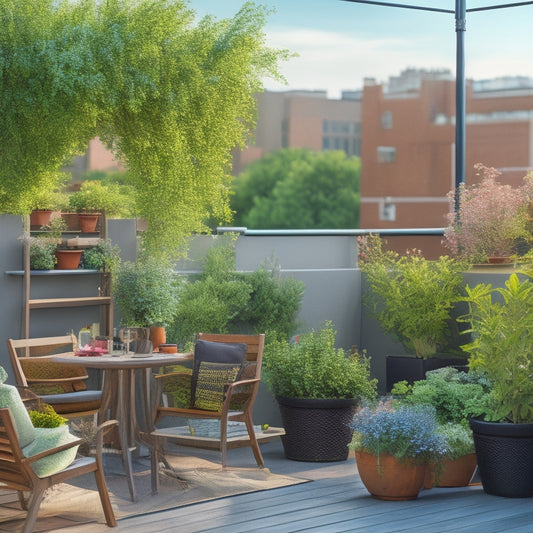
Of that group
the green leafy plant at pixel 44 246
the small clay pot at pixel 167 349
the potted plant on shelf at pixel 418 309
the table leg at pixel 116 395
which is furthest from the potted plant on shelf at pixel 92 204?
the potted plant on shelf at pixel 418 309

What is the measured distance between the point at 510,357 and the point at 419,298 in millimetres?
2134

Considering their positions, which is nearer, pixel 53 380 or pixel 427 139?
pixel 53 380

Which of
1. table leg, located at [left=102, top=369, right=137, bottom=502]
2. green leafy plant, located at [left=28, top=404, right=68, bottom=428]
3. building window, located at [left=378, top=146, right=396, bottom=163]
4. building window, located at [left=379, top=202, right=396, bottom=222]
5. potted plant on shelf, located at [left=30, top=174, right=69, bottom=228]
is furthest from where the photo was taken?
building window, located at [left=379, top=202, right=396, bottom=222]

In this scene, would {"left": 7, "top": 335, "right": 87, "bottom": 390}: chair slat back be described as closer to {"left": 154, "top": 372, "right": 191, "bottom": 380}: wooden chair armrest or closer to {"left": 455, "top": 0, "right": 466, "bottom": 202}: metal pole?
{"left": 154, "top": 372, "right": 191, "bottom": 380}: wooden chair armrest

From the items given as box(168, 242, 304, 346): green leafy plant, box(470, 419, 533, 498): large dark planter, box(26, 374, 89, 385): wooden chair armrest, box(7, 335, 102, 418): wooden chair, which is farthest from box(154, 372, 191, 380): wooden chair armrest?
box(470, 419, 533, 498): large dark planter

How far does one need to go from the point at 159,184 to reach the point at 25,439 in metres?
3.36

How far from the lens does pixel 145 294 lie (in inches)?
285

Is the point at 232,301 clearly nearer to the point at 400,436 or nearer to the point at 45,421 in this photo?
the point at 400,436

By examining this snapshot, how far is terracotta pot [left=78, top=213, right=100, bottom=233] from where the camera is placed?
7.41 meters

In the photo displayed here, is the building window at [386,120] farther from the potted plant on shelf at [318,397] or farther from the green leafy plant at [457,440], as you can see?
the green leafy plant at [457,440]

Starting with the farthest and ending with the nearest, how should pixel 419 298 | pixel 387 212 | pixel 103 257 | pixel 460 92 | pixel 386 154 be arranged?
pixel 387 212, pixel 386 154, pixel 460 92, pixel 419 298, pixel 103 257

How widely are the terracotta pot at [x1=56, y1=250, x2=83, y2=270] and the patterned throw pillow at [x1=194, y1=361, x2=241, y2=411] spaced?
145cm

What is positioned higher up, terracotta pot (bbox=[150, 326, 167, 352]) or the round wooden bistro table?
terracotta pot (bbox=[150, 326, 167, 352])

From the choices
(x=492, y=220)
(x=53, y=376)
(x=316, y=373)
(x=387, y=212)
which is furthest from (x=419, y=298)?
(x=387, y=212)
